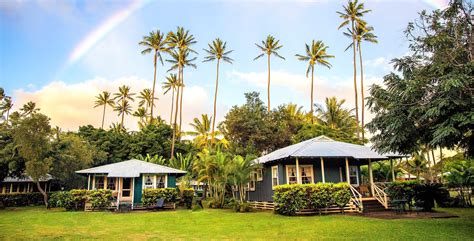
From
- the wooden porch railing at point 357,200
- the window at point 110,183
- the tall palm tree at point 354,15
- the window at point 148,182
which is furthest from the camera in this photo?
the tall palm tree at point 354,15

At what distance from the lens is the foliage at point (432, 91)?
9.24 meters

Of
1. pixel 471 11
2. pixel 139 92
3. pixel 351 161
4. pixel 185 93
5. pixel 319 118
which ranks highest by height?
pixel 139 92

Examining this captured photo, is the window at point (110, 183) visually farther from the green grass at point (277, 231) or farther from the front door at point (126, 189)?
the green grass at point (277, 231)

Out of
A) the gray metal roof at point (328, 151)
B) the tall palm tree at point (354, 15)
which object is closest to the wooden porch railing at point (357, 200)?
the gray metal roof at point (328, 151)

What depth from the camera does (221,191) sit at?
23188mm

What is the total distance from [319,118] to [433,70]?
3123 centimetres

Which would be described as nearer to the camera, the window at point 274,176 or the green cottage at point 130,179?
the window at point 274,176

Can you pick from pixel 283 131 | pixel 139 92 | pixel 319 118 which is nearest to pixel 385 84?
pixel 283 131

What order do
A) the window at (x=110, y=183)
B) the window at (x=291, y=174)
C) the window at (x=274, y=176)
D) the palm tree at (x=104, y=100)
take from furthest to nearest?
1. the palm tree at (x=104, y=100)
2. the window at (x=110, y=183)
3. the window at (x=274, y=176)
4. the window at (x=291, y=174)

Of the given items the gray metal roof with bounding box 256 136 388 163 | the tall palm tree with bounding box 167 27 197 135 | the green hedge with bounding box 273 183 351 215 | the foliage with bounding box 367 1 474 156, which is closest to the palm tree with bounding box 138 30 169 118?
the tall palm tree with bounding box 167 27 197 135

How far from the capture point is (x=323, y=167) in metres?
18.8

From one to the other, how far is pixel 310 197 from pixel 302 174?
324 centimetres

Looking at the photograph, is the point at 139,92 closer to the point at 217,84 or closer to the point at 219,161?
the point at 217,84

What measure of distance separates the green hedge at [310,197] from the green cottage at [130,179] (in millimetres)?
9354
